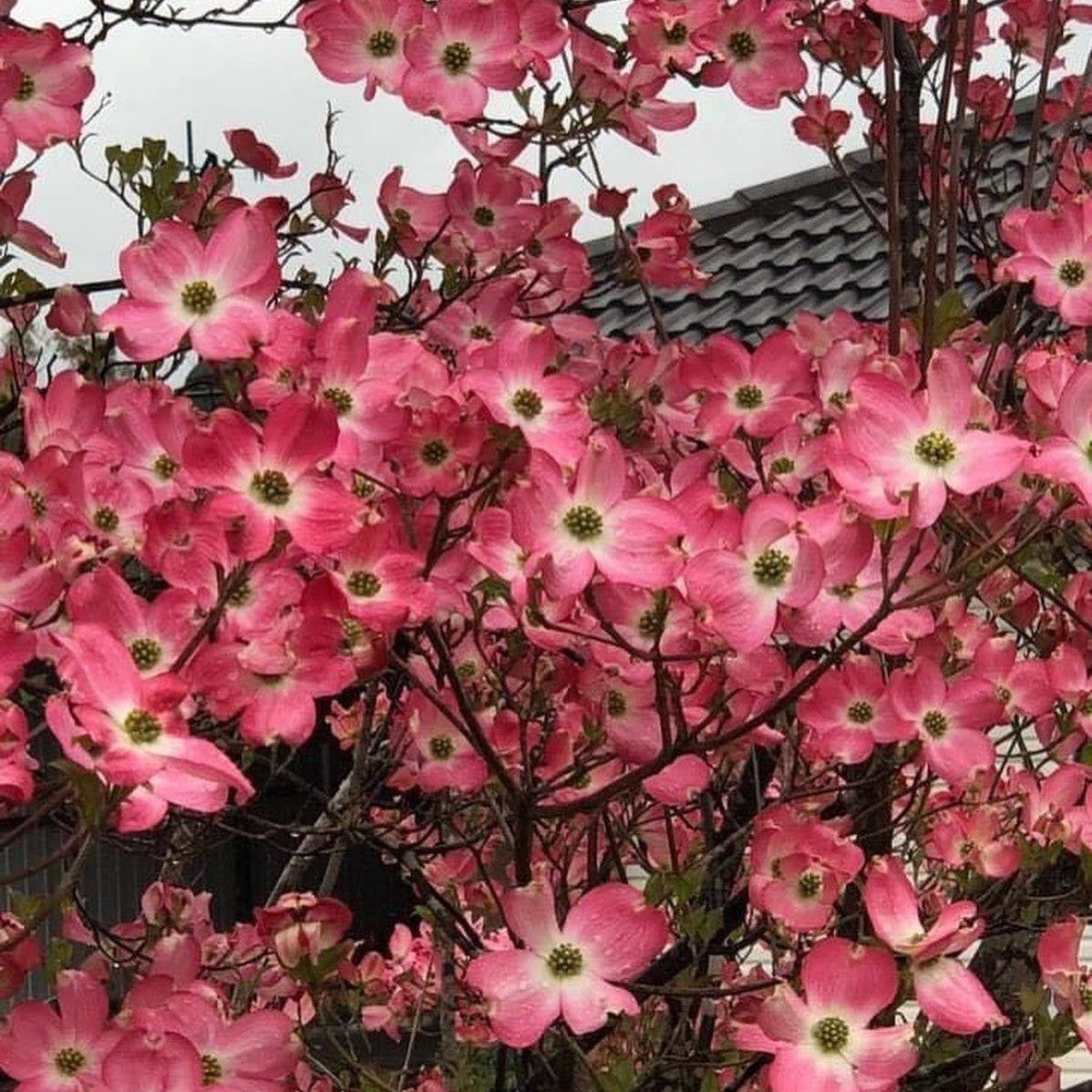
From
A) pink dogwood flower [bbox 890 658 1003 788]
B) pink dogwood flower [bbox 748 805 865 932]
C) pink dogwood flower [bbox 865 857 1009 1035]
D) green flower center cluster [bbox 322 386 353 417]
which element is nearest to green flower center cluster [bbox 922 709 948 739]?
pink dogwood flower [bbox 890 658 1003 788]

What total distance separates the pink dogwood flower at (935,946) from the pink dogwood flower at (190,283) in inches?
21.1

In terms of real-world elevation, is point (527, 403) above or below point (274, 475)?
above

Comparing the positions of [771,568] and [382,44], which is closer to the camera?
[771,568]

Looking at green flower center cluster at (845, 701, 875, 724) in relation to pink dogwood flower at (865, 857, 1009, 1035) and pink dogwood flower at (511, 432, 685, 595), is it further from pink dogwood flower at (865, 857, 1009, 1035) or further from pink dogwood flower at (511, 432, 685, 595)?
pink dogwood flower at (511, 432, 685, 595)

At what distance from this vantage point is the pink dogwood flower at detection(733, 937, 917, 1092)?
1.04 meters

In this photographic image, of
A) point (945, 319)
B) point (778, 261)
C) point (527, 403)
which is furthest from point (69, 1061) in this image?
point (778, 261)

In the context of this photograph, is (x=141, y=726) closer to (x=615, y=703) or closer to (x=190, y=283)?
(x=190, y=283)

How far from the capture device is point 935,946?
1075 mm

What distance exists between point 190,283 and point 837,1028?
60 centimetres

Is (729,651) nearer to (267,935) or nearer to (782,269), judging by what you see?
(267,935)

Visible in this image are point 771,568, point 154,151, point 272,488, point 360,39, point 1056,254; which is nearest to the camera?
point 272,488

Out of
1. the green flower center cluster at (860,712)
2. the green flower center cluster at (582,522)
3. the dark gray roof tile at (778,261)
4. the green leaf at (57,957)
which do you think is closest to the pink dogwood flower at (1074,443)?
the green flower center cluster at (582,522)

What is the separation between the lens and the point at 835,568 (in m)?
1.06

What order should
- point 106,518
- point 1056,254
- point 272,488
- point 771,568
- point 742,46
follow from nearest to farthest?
1. point 272,488
2. point 771,568
3. point 106,518
4. point 1056,254
5. point 742,46
